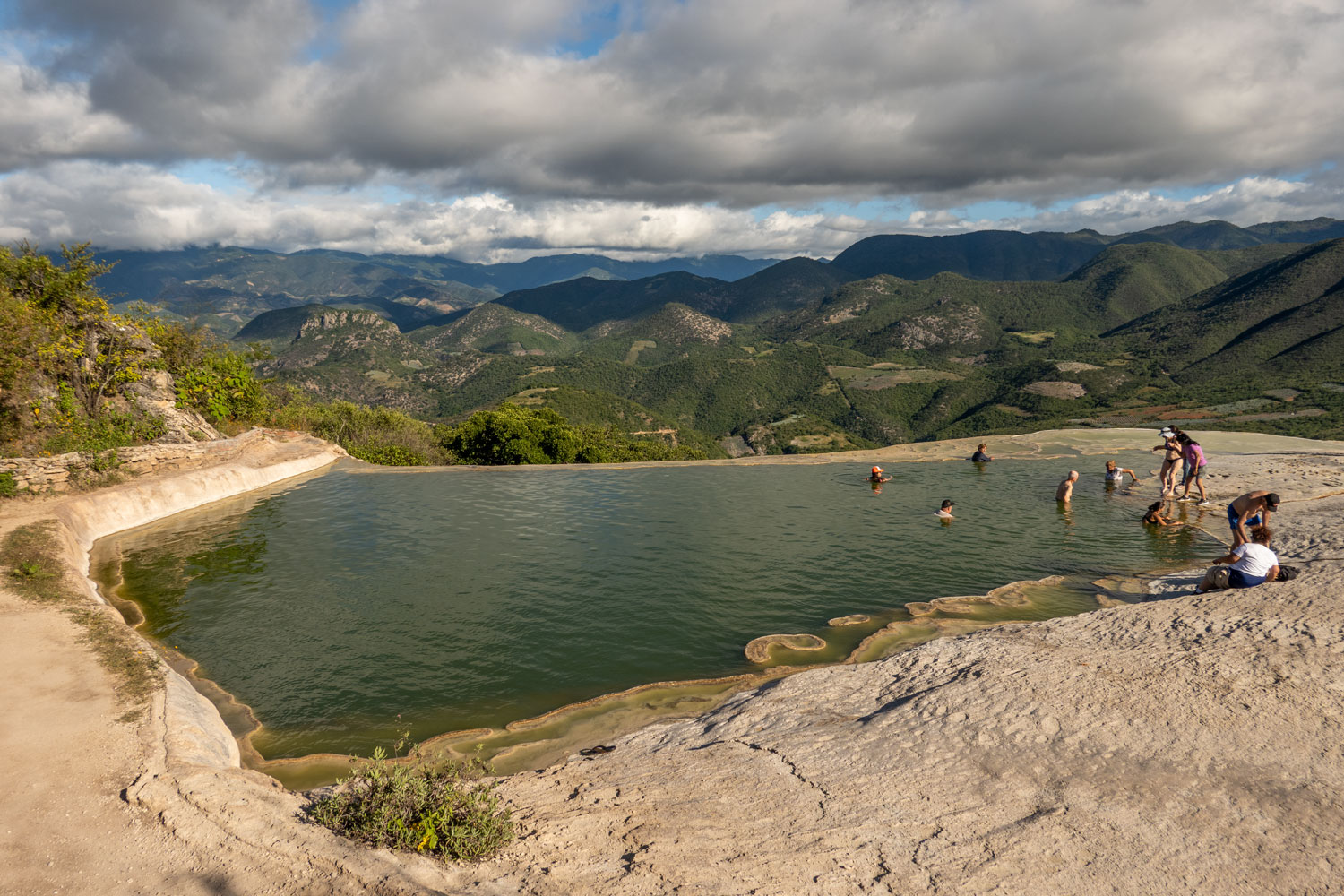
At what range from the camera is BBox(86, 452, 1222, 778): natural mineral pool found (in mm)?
15117

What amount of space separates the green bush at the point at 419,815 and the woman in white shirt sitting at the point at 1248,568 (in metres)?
18.1

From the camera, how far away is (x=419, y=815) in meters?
7.52

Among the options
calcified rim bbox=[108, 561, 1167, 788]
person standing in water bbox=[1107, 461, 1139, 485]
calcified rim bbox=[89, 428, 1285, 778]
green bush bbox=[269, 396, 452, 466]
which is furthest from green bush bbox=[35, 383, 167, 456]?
person standing in water bbox=[1107, 461, 1139, 485]

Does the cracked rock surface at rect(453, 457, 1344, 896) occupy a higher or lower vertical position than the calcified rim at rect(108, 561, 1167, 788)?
higher

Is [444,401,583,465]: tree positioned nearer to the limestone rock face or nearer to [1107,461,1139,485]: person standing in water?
the limestone rock face

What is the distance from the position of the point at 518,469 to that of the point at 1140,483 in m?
38.8

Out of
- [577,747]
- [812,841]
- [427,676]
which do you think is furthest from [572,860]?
[427,676]

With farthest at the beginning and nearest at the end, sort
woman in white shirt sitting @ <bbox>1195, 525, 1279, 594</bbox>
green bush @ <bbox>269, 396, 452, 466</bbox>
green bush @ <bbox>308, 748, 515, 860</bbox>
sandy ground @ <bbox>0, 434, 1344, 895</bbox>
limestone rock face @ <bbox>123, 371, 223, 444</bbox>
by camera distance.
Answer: green bush @ <bbox>269, 396, 452, 466</bbox> → limestone rock face @ <bbox>123, 371, 223, 444</bbox> → woman in white shirt sitting @ <bbox>1195, 525, 1279, 594</bbox> → green bush @ <bbox>308, 748, 515, 860</bbox> → sandy ground @ <bbox>0, 434, 1344, 895</bbox>

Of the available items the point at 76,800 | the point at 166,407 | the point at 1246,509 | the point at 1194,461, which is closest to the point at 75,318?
the point at 166,407

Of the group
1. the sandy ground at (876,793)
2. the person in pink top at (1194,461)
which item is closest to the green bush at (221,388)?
the sandy ground at (876,793)

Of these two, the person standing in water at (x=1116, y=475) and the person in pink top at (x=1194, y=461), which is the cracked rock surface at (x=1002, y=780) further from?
the person standing in water at (x=1116, y=475)

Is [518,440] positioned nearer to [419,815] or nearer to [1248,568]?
[1248,568]

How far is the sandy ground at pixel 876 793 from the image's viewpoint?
22.6 feet

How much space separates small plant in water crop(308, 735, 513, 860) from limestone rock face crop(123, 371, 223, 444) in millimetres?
42393
